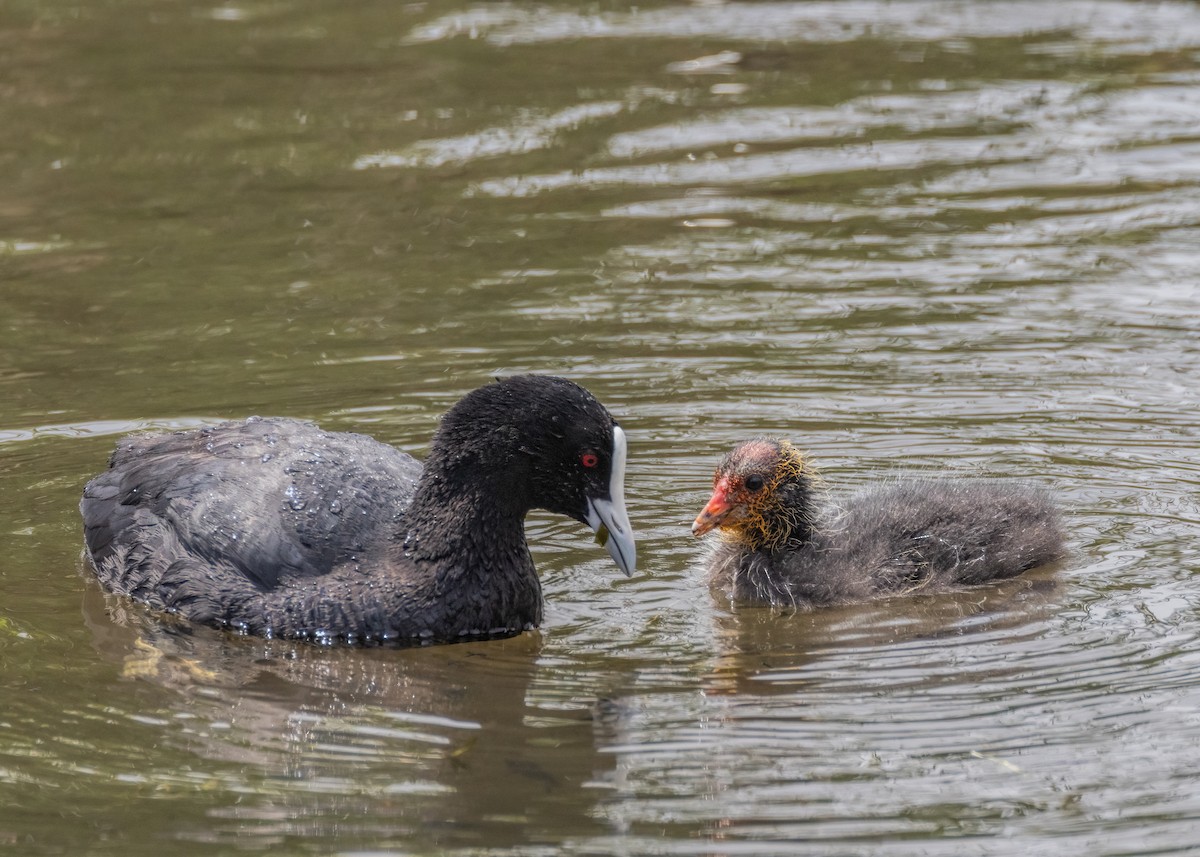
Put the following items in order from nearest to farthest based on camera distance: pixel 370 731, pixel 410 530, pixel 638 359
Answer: pixel 370 731 < pixel 410 530 < pixel 638 359

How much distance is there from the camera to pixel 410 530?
22.4 ft

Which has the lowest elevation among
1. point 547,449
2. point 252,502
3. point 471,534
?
point 471,534

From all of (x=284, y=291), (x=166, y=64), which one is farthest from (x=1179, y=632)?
(x=166, y=64)

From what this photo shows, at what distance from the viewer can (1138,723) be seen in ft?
18.6

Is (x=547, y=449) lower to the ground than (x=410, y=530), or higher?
higher

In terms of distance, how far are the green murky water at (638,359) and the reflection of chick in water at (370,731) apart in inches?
0.8

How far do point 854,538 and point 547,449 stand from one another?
4.29ft

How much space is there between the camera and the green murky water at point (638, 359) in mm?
5438

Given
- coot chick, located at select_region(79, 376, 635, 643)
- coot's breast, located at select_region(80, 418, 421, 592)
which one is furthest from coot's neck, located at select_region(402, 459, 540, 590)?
coot's breast, located at select_region(80, 418, 421, 592)

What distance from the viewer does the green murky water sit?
544 cm

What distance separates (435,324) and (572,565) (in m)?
2.73

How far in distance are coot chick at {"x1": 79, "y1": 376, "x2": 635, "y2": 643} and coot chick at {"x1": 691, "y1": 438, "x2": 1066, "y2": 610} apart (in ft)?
2.30

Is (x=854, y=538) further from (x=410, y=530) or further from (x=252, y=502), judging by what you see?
(x=252, y=502)

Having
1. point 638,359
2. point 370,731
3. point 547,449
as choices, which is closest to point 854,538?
point 547,449
